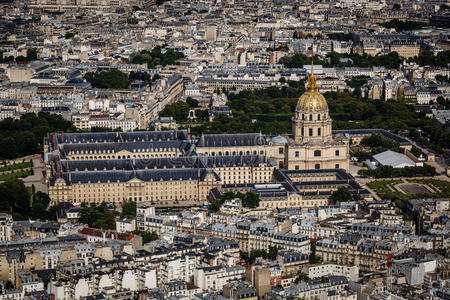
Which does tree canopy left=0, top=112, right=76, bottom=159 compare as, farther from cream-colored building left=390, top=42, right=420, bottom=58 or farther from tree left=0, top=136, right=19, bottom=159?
cream-colored building left=390, top=42, right=420, bottom=58

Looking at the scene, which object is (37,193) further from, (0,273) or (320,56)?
(320,56)

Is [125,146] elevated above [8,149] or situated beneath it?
elevated above

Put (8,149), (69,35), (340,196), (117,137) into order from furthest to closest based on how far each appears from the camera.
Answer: (69,35), (8,149), (117,137), (340,196)

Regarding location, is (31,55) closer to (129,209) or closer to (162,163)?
(162,163)

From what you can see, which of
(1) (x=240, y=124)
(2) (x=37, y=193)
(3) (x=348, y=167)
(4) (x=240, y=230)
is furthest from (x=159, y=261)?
(1) (x=240, y=124)

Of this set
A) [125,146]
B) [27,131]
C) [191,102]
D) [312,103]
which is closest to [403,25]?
[191,102]

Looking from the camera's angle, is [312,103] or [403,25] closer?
[312,103]

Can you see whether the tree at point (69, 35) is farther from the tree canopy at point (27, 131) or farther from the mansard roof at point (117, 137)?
the mansard roof at point (117, 137)
